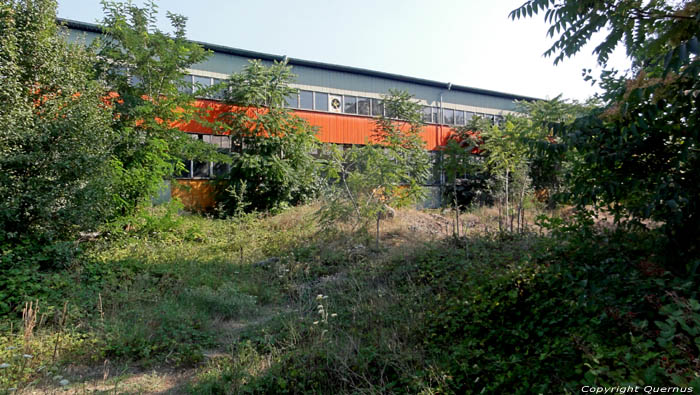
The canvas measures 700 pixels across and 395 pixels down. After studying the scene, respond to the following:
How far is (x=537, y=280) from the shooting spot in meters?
4.92

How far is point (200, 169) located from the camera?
1831cm

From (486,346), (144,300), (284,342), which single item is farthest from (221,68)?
(486,346)

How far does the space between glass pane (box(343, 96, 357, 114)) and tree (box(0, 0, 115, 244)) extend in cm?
1534

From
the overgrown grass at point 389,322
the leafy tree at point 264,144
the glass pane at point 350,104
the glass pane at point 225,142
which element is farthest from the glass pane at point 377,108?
the overgrown grass at point 389,322

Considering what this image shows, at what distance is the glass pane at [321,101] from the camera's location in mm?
22734

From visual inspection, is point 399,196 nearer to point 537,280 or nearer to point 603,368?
point 537,280

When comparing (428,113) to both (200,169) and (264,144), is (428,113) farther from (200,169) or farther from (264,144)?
(200,169)

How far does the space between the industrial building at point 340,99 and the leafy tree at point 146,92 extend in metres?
3.43

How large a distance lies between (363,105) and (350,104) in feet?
2.99

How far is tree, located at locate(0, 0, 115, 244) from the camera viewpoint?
810 centimetres

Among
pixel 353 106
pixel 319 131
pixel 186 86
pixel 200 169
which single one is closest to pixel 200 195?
pixel 200 169

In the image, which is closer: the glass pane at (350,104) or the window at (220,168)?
the window at (220,168)

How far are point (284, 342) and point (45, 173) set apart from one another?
668 centimetres

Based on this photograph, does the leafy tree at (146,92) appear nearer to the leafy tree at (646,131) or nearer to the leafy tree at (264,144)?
the leafy tree at (264,144)
